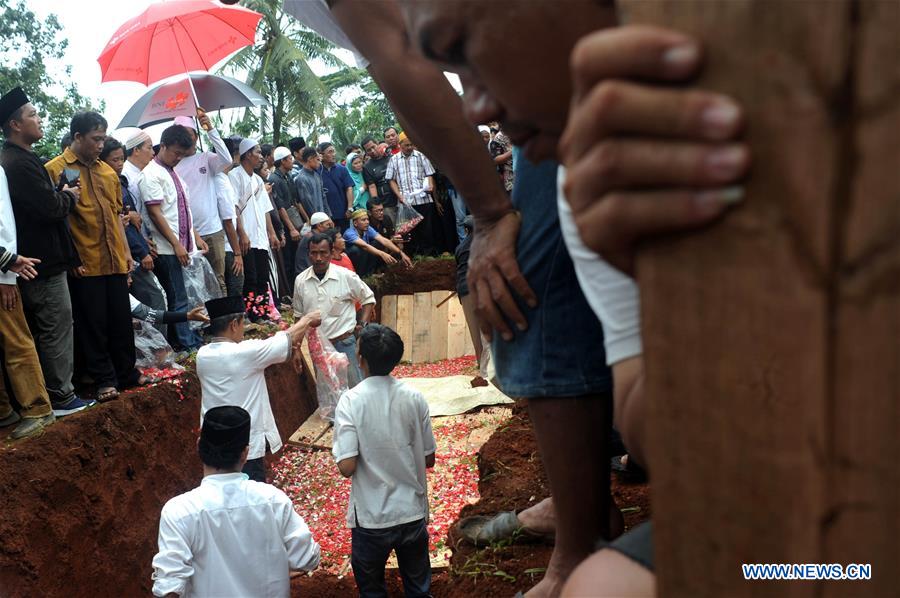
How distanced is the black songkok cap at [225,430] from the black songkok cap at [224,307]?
2023 millimetres

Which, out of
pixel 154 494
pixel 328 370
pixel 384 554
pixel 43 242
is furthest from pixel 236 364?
pixel 328 370

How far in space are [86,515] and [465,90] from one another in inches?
241

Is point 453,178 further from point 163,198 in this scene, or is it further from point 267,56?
point 267,56

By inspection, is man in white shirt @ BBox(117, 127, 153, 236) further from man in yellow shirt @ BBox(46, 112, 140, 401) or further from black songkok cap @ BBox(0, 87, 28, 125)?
black songkok cap @ BBox(0, 87, 28, 125)

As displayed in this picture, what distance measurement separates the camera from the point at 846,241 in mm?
567

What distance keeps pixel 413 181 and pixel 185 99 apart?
4.89 meters

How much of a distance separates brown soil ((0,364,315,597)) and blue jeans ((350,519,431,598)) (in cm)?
213

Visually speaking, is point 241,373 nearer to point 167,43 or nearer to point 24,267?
point 24,267

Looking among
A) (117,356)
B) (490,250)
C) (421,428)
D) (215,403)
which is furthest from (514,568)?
(117,356)

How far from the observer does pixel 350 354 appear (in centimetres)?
1064

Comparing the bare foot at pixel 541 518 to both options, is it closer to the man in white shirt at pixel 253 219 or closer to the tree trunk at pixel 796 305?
the tree trunk at pixel 796 305

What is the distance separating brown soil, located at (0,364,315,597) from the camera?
17.7 ft

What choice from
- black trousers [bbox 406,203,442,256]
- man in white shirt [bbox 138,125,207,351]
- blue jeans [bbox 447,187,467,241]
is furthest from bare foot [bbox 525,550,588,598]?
black trousers [bbox 406,203,442,256]

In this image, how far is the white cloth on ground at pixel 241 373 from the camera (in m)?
6.66
